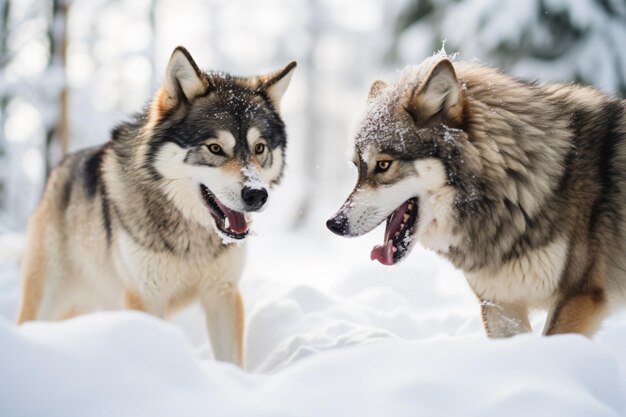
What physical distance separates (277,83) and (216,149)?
782 mm

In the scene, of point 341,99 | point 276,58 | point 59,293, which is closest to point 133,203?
point 59,293

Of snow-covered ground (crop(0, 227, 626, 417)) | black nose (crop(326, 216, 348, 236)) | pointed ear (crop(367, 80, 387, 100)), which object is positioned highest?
pointed ear (crop(367, 80, 387, 100))

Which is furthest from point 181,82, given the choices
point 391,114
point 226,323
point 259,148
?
point 226,323

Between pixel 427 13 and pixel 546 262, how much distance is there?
27.6ft

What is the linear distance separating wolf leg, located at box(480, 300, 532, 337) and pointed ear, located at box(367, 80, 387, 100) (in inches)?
50.9

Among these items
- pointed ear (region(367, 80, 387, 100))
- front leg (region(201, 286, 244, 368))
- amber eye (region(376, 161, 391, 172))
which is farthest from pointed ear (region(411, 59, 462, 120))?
front leg (region(201, 286, 244, 368))

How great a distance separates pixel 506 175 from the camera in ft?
10.6

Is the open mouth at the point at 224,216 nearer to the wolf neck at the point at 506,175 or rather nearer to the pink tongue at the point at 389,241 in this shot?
the pink tongue at the point at 389,241

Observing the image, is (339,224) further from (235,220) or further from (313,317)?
(313,317)

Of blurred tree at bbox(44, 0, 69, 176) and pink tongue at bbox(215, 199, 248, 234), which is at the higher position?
pink tongue at bbox(215, 199, 248, 234)

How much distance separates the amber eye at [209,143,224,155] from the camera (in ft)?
12.6

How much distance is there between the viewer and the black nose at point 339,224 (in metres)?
3.34

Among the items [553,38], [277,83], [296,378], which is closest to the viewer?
[296,378]

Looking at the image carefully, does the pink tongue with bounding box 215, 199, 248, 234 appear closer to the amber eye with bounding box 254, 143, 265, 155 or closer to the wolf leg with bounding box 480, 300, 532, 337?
the amber eye with bounding box 254, 143, 265, 155
